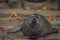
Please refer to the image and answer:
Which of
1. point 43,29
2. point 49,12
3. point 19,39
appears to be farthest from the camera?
point 49,12

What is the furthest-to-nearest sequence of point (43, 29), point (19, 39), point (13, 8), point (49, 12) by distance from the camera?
point (13, 8) → point (49, 12) → point (43, 29) → point (19, 39)

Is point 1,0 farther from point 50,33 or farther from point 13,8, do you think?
point 50,33

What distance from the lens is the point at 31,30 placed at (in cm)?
490

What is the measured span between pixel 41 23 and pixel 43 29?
14 centimetres

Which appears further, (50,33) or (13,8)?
(13,8)

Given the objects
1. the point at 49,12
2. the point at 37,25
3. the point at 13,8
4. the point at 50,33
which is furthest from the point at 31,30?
the point at 13,8

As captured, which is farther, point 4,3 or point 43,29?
point 4,3

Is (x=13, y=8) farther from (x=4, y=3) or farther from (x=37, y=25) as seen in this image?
(x=37, y=25)

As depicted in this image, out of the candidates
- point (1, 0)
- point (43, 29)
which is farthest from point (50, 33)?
point (1, 0)

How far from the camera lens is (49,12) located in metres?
7.45

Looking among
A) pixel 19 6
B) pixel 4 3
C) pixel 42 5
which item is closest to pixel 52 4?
pixel 42 5

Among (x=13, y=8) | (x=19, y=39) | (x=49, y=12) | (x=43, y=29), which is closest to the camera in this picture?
(x=19, y=39)

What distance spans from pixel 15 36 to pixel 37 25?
0.50m

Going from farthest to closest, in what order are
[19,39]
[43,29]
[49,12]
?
[49,12], [43,29], [19,39]
